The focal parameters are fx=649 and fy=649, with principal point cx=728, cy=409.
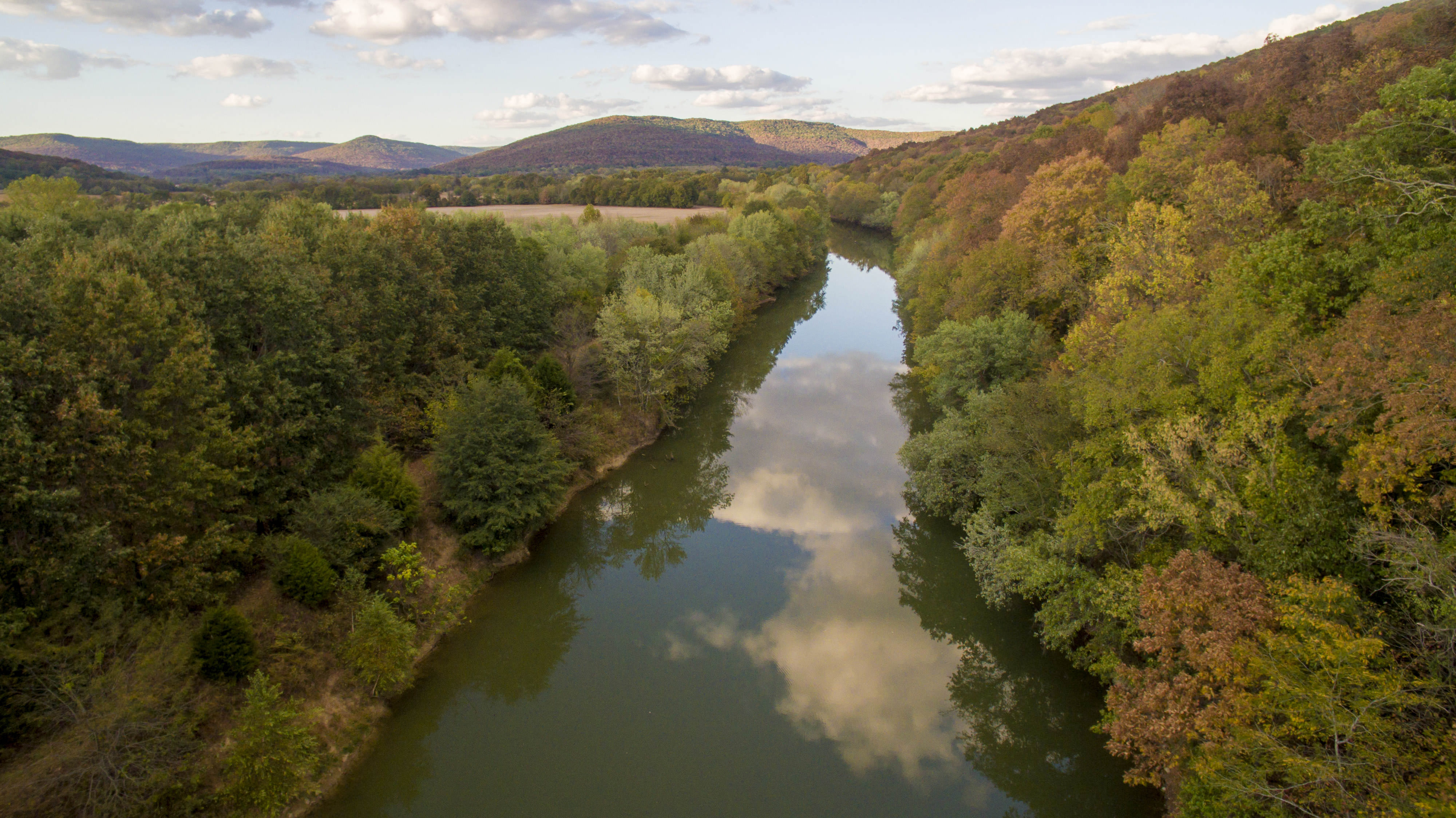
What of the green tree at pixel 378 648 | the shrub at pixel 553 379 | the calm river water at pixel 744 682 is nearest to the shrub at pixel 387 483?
the green tree at pixel 378 648

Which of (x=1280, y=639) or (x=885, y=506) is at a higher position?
(x=1280, y=639)

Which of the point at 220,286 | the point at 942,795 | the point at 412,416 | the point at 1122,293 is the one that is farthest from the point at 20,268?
the point at 1122,293

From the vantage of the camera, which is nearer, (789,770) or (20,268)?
(20,268)

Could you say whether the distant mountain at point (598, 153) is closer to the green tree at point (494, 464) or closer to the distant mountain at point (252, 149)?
the distant mountain at point (252, 149)

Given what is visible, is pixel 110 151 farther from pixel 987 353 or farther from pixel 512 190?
pixel 987 353

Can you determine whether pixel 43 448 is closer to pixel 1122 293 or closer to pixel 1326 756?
pixel 1326 756

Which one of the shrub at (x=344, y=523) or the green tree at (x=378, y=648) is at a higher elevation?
the shrub at (x=344, y=523)

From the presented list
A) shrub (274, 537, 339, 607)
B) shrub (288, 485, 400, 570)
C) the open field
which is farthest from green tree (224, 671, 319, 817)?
the open field
